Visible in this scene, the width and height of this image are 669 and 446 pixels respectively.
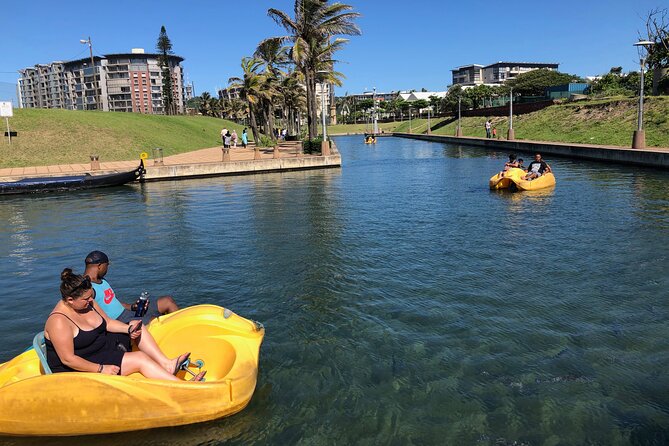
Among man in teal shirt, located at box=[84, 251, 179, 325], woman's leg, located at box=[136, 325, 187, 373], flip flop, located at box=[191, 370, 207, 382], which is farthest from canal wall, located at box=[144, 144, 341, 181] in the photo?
flip flop, located at box=[191, 370, 207, 382]

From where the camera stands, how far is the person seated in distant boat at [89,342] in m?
4.59

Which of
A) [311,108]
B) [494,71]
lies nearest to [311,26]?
[311,108]

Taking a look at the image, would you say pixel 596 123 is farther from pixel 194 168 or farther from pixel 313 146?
pixel 194 168

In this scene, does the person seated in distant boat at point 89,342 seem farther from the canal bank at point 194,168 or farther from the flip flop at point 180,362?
the canal bank at point 194,168

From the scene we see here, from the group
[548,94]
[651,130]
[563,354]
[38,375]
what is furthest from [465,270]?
Result: [548,94]

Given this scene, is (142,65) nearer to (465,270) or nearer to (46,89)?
(46,89)

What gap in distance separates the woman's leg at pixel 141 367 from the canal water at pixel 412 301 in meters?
0.52

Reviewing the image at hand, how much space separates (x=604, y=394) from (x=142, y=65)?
495 feet

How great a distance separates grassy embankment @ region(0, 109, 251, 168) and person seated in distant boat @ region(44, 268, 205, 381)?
31.8 m

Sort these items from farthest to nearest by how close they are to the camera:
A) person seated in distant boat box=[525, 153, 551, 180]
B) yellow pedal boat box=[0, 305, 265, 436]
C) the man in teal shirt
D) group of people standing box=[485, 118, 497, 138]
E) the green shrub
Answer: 1. group of people standing box=[485, 118, 497, 138]
2. the green shrub
3. person seated in distant boat box=[525, 153, 551, 180]
4. the man in teal shirt
5. yellow pedal boat box=[0, 305, 265, 436]

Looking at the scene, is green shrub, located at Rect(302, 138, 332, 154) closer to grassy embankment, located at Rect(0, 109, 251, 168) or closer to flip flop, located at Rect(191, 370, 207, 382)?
grassy embankment, located at Rect(0, 109, 251, 168)

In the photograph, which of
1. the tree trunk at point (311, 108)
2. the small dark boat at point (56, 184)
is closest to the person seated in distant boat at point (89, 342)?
the small dark boat at point (56, 184)

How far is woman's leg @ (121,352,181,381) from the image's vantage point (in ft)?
16.0

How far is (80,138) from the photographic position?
37062mm
